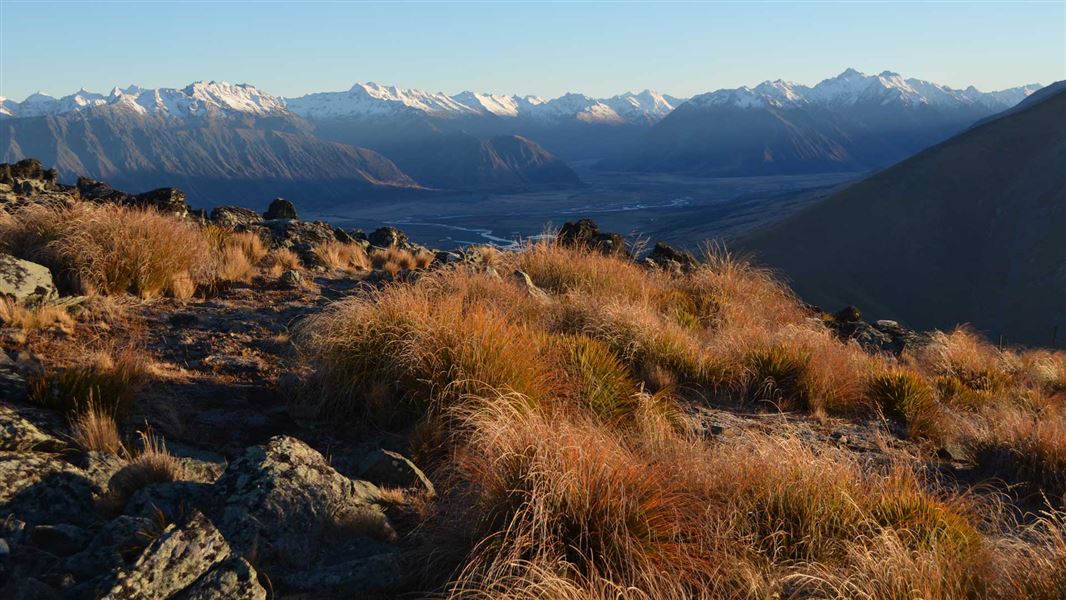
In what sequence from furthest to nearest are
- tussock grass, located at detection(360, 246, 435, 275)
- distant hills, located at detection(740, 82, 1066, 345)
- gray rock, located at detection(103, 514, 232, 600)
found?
distant hills, located at detection(740, 82, 1066, 345) → tussock grass, located at detection(360, 246, 435, 275) → gray rock, located at detection(103, 514, 232, 600)

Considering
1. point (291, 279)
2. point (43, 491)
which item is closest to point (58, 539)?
point (43, 491)

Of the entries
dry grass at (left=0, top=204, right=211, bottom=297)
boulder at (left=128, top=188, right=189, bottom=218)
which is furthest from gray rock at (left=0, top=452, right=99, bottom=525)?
boulder at (left=128, top=188, right=189, bottom=218)

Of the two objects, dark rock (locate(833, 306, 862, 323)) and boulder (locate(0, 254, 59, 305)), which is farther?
dark rock (locate(833, 306, 862, 323))

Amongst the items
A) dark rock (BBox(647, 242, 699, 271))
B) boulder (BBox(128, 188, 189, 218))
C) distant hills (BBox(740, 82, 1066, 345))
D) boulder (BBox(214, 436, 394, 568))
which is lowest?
distant hills (BBox(740, 82, 1066, 345))

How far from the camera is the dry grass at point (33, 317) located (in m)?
6.08

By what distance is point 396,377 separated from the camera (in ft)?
18.2

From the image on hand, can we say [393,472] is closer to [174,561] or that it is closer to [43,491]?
[174,561]

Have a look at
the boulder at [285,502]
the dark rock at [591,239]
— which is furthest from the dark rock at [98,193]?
the boulder at [285,502]

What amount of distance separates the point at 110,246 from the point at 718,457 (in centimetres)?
652

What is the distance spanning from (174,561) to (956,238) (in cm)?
9968

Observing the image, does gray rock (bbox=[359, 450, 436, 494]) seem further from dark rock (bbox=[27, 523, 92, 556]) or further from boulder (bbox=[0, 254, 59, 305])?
boulder (bbox=[0, 254, 59, 305])

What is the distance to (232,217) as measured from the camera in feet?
49.0

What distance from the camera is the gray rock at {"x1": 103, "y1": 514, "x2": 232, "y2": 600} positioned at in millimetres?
2805

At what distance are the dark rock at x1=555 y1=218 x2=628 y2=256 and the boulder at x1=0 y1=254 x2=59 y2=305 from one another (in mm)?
8683
